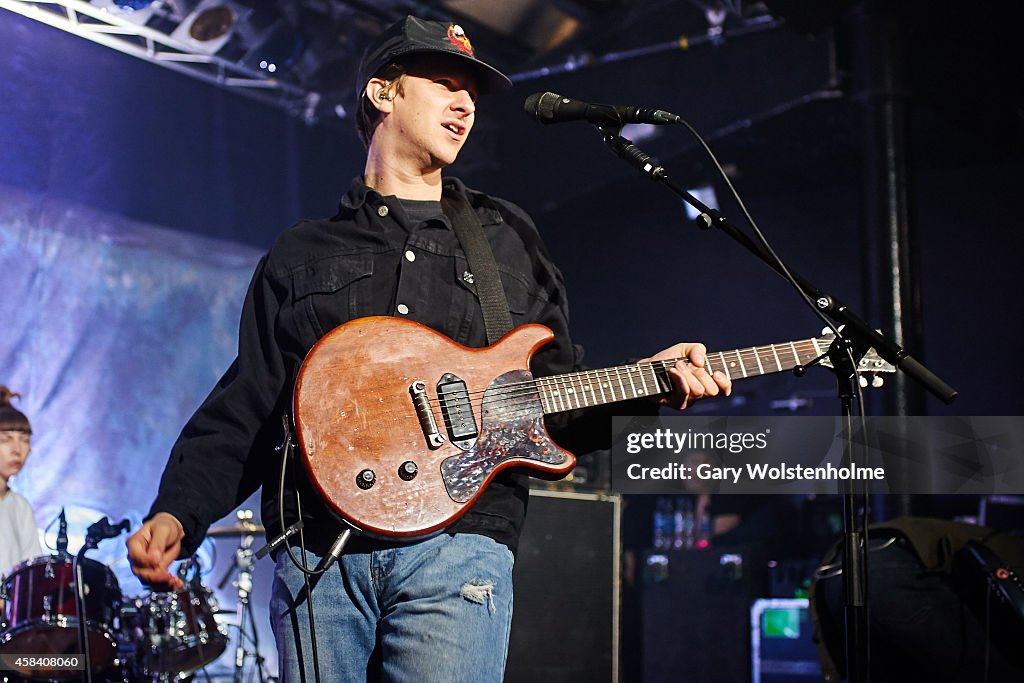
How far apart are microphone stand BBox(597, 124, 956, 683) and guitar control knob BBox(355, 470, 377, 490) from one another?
38.3 inches

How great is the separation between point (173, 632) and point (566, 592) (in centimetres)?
199

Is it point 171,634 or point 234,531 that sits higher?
point 234,531

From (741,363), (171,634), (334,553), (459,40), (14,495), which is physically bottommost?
(171,634)

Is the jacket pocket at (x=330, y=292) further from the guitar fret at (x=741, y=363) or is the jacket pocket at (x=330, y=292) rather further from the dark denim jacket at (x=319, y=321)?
the guitar fret at (x=741, y=363)

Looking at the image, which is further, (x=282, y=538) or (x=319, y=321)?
(x=319, y=321)

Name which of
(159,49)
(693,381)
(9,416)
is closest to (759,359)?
(693,381)

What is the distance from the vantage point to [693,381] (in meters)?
2.51

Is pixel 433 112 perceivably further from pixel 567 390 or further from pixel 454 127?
pixel 567 390

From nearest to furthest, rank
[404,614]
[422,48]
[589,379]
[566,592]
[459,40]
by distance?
[404,614]
[589,379]
[422,48]
[459,40]
[566,592]

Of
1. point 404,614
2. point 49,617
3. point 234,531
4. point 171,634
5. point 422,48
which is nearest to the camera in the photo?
point 404,614

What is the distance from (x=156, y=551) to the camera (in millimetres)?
2082

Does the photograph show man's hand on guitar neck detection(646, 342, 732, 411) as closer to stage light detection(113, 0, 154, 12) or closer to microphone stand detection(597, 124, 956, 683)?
microphone stand detection(597, 124, 956, 683)

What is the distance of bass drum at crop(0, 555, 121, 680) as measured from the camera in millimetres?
4480

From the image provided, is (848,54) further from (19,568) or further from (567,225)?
(19,568)
